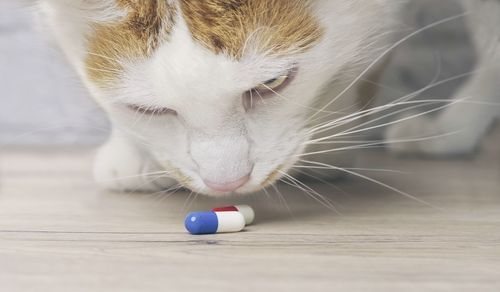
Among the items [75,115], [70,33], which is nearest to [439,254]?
[70,33]

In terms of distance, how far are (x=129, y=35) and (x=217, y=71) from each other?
137 mm

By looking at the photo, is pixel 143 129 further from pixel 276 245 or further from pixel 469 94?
pixel 469 94

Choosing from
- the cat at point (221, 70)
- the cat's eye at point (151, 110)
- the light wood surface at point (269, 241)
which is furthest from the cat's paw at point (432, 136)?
the cat's eye at point (151, 110)

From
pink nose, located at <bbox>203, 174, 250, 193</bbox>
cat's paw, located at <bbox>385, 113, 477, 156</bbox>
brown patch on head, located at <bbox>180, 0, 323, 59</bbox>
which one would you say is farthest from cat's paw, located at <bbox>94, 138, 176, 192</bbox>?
cat's paw, located at <bbox>385, 113, 477, 156</bbox>

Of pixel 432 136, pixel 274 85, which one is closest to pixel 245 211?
pixel 274 85

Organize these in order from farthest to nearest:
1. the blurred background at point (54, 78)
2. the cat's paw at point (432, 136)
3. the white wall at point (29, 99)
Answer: the white wall at point (29, 99) < the blurred background at point (54, 78) < the cat's paw at point (432, 136)

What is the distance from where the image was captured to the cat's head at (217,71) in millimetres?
976

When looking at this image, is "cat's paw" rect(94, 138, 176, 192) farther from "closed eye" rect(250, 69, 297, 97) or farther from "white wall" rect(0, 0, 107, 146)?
"white wall" rect(0, 0, 107, 146)

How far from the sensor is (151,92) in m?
1.01

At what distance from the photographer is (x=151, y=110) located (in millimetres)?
1057

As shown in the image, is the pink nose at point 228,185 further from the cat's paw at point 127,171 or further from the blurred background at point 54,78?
the blurred background at point 54,78

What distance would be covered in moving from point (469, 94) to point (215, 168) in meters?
0.75

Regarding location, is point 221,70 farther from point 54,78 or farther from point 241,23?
point 54,78

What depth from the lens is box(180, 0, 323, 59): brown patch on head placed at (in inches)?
38.1
